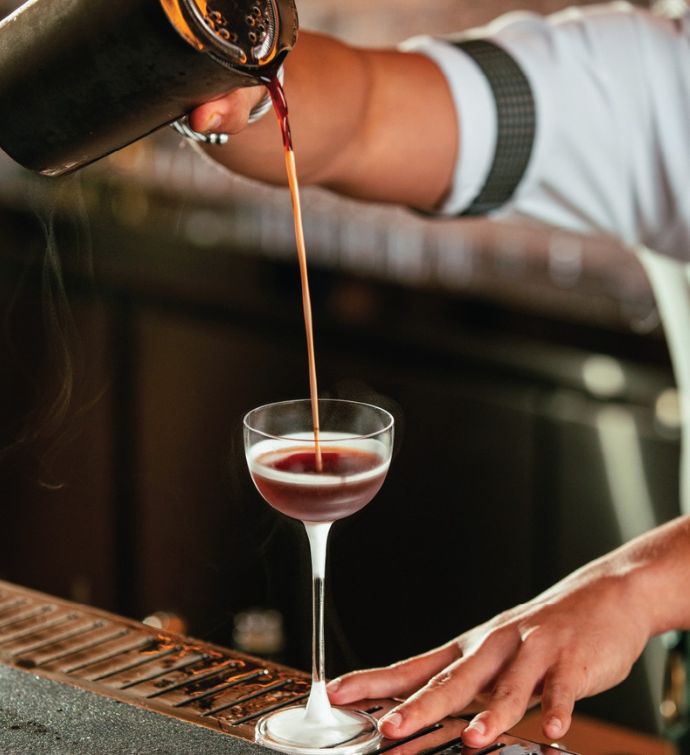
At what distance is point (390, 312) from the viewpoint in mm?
3658

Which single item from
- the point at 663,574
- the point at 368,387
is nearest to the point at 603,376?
the point at 368,387

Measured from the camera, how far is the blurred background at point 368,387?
3170mm

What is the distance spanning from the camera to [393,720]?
129 cm

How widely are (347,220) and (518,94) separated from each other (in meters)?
2.13

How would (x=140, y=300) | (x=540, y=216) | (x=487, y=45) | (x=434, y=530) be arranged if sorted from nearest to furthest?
(x=487, y=45) < (x=540, y=216) < (x=434, y=530) < (x=140, y=300)

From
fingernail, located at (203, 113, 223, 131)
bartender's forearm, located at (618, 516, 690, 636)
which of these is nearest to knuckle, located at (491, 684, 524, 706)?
bartender's forearm, located at (618, 516, 690, 636)

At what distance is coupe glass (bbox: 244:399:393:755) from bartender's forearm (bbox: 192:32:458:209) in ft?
2.00

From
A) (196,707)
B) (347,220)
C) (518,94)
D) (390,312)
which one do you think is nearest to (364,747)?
(196,707)

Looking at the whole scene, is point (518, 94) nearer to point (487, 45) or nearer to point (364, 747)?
point (487, 45)

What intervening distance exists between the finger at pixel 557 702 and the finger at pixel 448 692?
61 millimetres

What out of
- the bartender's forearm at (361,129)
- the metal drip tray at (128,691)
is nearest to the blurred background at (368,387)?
the bartender's forearm at (361,129)

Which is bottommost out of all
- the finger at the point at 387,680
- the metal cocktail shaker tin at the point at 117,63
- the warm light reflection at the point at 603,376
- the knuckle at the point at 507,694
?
the warm light reflection at the point at 603,376

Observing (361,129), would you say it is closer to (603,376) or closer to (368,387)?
(603,376)

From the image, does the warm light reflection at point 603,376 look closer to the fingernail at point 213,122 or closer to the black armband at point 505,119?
the black armband at point 505,119
